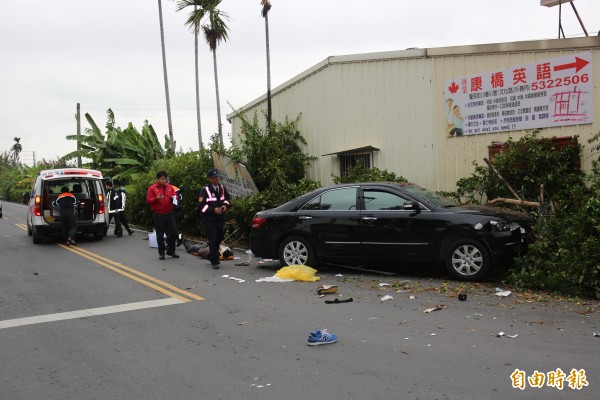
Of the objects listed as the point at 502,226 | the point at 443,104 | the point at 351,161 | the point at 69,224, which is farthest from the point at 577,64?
the point at 69,224

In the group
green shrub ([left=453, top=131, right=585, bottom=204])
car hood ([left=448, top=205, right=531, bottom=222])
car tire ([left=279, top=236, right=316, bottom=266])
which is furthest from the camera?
→ green shrub ([left=453, top=131, right=585, bottom=204])

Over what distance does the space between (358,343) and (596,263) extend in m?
3.71

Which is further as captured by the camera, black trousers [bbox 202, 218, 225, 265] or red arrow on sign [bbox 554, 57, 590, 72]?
black trousers [bbox 202, 218, 225, 265]

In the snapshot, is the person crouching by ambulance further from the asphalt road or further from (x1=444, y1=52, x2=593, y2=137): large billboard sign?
(x1=444, y1=52, x2=593, y2=137): large billboard sign

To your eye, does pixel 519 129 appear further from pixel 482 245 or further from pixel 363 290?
pixel 363 290

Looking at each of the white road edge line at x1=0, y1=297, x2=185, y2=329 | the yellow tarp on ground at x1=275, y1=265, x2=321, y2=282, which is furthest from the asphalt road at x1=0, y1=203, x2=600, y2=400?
the yellow tarp on ground at x1=275, y1=265, x2=321, y2=282

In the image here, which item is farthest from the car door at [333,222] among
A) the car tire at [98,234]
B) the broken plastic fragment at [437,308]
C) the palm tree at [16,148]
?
the palm tree at [16,148]

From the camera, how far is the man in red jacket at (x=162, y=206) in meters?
11.4

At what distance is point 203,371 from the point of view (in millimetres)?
4727

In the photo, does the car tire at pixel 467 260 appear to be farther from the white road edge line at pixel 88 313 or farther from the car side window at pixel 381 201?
the white road edge line at pixel 88 313

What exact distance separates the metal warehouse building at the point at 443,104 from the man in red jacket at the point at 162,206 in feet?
15.6

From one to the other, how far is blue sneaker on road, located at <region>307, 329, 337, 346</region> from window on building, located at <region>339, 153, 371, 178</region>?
8074mm

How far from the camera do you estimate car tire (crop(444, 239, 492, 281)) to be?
318 inches

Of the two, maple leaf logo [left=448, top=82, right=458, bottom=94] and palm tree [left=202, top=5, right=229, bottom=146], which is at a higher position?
palm tree [left=202, top=5, right=229, bottom=146]
